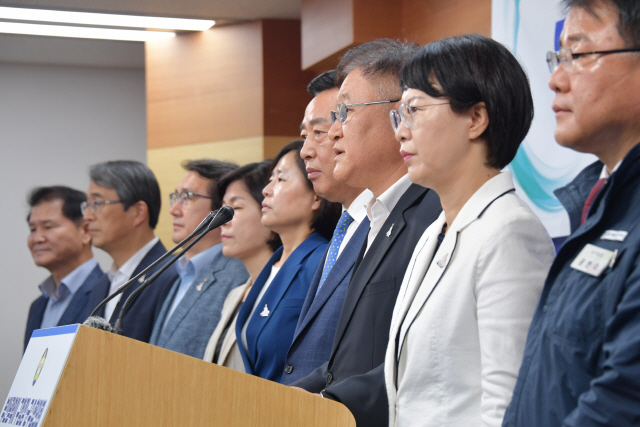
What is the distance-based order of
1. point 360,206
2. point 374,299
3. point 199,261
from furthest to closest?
1. point 199,261
2. point 360,206
3. point 374,299

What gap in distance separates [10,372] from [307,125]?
546 centimetres

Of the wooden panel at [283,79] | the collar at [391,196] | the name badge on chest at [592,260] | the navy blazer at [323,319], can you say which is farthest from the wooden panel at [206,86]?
the name badge on chest at [592,260]

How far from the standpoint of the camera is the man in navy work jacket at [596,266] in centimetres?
110

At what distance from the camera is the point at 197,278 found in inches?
146

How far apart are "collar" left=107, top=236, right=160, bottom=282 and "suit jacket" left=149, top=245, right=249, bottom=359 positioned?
2.40 ft

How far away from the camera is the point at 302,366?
2.38m

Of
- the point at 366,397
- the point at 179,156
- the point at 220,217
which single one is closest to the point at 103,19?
the point at 179,156

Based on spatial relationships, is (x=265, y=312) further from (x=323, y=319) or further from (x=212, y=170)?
(x=212, y=170)

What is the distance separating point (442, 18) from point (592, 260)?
2658 mm

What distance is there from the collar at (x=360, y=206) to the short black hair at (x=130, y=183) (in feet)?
7.94

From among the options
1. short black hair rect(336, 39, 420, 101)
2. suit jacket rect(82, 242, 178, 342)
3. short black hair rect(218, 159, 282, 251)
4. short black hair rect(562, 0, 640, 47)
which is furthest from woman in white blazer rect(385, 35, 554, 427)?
suit jacket rect(82, 242, 178, 342)

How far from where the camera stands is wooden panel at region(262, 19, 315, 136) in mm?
5246

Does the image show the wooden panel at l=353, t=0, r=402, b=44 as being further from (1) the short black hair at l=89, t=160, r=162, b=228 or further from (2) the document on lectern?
(2) the document on lectern

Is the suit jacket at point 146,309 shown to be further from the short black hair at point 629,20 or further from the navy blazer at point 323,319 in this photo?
the short black hair at point 629,20
